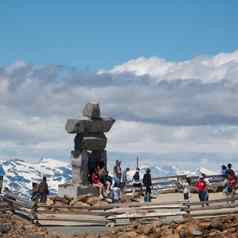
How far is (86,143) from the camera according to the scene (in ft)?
154

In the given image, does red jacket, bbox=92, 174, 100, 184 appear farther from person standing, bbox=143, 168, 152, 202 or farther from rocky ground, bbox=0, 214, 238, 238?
rocky ground, bbox=0, 214, 238, 238

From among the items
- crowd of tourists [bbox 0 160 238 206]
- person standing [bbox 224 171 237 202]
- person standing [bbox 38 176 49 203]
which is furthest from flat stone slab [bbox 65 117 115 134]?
person standing [bbox 224 171 237 202]

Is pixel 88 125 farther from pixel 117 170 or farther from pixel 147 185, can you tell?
pixel 147 185

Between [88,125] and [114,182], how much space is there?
5722 mm

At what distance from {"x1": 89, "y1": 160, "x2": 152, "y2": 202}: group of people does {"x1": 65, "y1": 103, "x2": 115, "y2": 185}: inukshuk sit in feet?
1.57

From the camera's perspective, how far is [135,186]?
4909 centimetres

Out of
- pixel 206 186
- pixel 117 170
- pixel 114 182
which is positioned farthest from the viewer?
pixel 117 170

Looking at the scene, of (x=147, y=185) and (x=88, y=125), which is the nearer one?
(x=147, y=185)

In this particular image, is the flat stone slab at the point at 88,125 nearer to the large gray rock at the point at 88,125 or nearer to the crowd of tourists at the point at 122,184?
the large gray rock at the point at 88,125

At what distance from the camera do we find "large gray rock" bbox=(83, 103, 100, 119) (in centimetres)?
4747

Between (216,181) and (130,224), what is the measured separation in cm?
1468

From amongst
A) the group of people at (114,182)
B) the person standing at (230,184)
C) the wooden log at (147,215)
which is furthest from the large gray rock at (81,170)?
the wooden log at (147,215)

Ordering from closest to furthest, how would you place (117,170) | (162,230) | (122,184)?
(162,230)
(117,170)
(122,184)

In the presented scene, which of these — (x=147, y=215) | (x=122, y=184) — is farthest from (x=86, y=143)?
(x=147, y=215)
